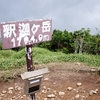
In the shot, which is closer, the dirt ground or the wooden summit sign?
the wooden summit sign

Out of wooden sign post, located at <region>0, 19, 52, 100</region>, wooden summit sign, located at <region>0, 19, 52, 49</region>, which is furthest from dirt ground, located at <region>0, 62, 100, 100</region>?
wooden summit sign, located at <region>0, 19, 52, 49</region>

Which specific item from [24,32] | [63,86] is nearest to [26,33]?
[24,32]

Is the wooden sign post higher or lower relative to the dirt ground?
higher

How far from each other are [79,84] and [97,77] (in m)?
0.60

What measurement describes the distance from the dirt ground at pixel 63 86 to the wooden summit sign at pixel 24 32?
2.02 m

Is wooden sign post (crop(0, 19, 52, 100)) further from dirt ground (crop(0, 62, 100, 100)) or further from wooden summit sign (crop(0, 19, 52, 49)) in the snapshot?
dirt ground (crop(0, 62, 100, 100))

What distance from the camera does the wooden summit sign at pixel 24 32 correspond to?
2574mm

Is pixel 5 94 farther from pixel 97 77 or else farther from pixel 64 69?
pixel 97 77

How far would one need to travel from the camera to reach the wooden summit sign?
257cm

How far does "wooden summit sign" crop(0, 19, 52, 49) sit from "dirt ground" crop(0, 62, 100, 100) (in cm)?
202

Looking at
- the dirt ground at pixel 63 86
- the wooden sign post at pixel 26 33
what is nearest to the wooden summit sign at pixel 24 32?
the wooden sign post at pixel 26 33

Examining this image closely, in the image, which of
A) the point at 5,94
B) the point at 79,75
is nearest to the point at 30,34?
the point at 5,94

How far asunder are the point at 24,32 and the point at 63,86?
98.8 inches

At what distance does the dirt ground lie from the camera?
4547mm
